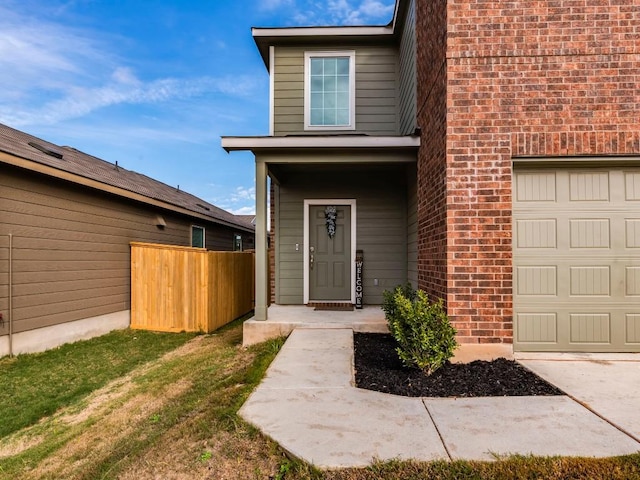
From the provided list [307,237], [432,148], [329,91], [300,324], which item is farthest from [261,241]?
[329,91]

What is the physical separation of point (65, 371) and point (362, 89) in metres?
6.79

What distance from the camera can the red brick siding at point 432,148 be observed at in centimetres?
443

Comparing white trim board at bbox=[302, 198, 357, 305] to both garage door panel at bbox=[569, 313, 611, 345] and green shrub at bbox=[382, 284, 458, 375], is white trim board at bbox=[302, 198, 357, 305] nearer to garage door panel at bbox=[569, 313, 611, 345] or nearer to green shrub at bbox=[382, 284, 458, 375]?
green shrub at bbox=[382, 284, 458, 375]

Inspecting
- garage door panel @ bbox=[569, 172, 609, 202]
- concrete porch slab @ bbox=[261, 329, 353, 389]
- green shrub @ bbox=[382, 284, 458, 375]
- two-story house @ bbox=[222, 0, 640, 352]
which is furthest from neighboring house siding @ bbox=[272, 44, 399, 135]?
green shrub @ bbox=[382, 284, 458, 375]

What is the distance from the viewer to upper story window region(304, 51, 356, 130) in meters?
7.62

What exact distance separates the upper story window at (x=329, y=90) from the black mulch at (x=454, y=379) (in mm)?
4968

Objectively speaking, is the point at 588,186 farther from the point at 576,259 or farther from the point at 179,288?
the point at 179,288

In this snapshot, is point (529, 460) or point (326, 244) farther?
point (326, 244)

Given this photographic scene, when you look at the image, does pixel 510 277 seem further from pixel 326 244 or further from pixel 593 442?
pixel 326 244

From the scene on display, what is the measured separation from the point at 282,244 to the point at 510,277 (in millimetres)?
4410

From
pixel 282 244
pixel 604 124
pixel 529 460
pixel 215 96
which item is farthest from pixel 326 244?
pixel 215 96

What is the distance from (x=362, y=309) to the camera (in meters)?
7.01

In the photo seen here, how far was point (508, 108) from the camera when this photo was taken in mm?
4219

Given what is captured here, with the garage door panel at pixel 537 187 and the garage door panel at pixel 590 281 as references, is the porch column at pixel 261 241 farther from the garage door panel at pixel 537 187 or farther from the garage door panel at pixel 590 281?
the garage door panel at pixel 590 281
